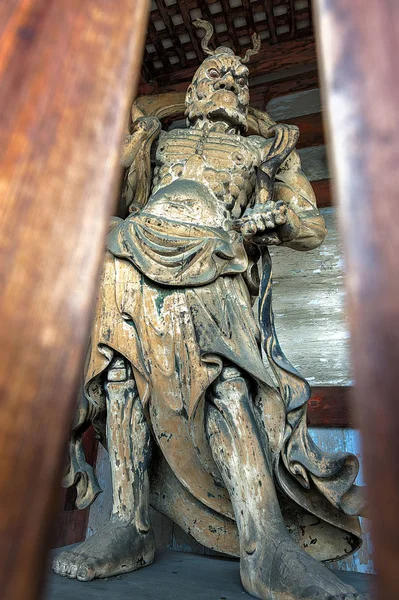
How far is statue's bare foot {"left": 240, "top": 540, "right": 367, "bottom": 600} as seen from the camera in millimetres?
947

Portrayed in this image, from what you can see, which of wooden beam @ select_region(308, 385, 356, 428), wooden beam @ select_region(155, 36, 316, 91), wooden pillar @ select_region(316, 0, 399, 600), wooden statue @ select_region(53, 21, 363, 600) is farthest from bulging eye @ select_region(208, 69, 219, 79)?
wooden pillar @ select_region(316, 0, 399, 600)

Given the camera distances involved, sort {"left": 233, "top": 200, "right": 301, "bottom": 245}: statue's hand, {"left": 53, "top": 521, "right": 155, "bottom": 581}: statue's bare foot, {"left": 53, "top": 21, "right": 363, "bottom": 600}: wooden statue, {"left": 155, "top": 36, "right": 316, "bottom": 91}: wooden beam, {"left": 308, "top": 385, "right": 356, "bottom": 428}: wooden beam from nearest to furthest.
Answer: {"left": 53, "top": 521, "right": 155, "bottom": 581}: statue's bare foot < {"left": 53, "top": 21, "right": 363, "bottom": 600}: wooden statue < {"left": 233, "top": 200, "right": 301, "bottom": 245}: statue's hand < {"left": 308, "top": 385, "right": 356, "bottom": 428}: wooden beam < {"left": 155, "top": 36, "right": 316, "bottom": 91}: wooden beam

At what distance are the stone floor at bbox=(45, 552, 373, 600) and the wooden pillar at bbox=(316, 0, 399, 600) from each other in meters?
0.81

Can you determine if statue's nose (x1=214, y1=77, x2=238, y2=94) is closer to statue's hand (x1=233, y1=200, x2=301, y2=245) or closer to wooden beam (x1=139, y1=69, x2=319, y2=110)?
statue's hand (x1=233, y1=200, x2=301, y2=245)

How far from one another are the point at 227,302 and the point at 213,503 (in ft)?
1.93

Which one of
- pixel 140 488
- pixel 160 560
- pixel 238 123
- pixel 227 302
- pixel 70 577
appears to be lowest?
pixel 160 560

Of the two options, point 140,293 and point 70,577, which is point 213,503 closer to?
point 70,577

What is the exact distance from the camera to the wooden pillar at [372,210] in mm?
235

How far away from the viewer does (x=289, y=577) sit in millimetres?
1001

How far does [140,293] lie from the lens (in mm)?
1469

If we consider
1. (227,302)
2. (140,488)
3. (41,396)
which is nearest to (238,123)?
(227,302)

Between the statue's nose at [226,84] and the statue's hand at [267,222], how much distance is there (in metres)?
0.74

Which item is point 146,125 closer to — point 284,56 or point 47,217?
point 47,217

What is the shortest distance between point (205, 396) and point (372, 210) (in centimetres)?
111
